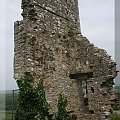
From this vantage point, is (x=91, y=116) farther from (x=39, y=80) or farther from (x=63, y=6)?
(x=63, y=6)

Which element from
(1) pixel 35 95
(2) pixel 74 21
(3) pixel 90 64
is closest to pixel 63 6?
(2) pixel 74 21

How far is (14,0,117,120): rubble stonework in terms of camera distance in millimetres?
9766

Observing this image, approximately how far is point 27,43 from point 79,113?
3479 millimetres

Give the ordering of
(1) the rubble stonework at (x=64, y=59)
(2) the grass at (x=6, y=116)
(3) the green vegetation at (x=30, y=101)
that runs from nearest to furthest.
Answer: (3) the green vegetation at (x=30, y=101), (1) the rubble stonework at (x=64, y=59), (2) the grass at (x=6, y=116)

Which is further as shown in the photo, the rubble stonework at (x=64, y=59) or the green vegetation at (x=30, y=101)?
the rubble stonework at (x=64, y=59)

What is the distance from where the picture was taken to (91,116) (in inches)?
430

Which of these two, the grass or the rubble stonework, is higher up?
the rubble stonework

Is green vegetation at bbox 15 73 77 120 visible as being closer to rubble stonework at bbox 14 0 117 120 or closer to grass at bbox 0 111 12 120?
rubble stonework at bbox 14 0 117 120

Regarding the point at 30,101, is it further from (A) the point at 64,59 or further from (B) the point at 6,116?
(B) the point at 6,116

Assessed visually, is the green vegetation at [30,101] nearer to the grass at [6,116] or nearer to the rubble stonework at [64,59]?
the rubble stonework at [64,59]

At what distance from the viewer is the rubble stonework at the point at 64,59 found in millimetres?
9766

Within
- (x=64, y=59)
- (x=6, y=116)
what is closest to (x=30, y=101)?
(x=64, y=59)

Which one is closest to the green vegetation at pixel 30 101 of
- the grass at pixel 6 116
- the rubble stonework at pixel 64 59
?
the rubble stonework at pixel 64 59

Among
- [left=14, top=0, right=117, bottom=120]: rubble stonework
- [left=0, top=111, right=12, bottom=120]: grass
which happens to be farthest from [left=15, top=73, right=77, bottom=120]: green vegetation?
[left=0, top=111, right=12, bottom=120]: grass
